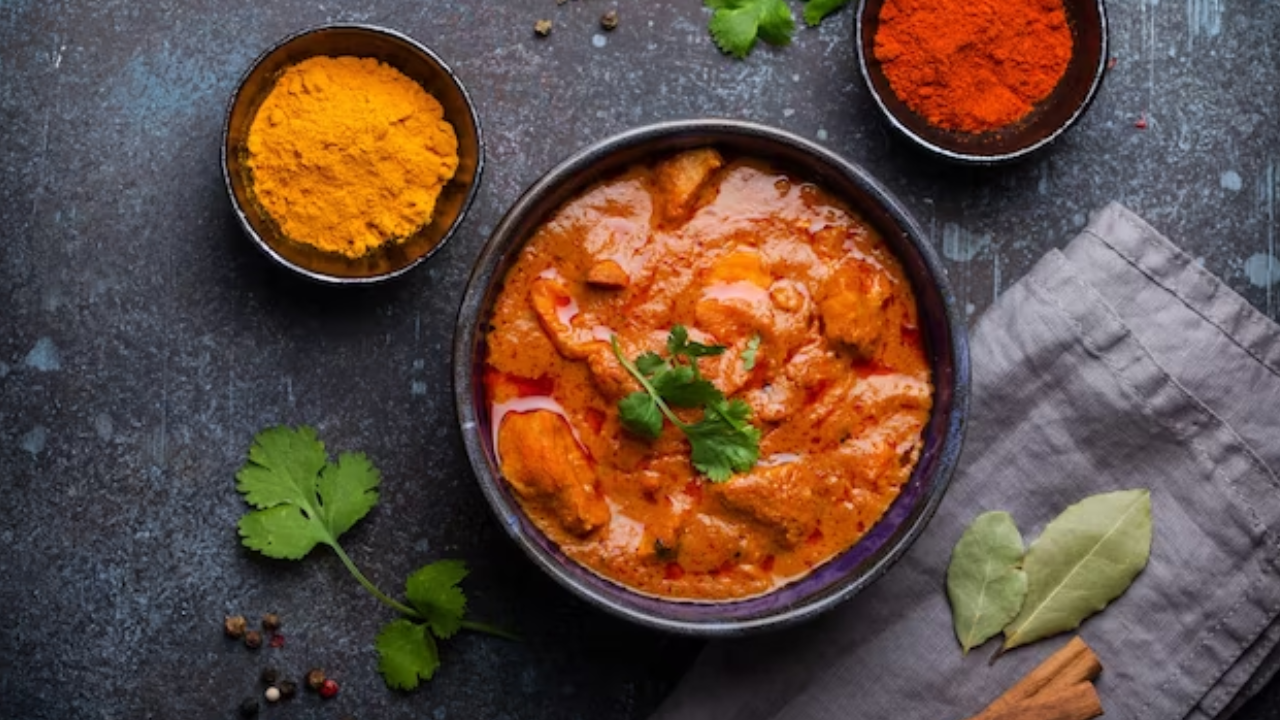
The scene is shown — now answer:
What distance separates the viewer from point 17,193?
339cm

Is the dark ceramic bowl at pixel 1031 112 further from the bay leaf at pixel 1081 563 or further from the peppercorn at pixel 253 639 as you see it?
the peppercorn at pixel 253 639

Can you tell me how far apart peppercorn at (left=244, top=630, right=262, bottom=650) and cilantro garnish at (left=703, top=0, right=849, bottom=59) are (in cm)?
167

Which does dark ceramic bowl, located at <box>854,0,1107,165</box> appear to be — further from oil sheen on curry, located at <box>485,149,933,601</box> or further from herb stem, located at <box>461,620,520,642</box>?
herb stem, located at <box>461,620,520,642</box>

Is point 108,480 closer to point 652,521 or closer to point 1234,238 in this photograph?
point 652,521

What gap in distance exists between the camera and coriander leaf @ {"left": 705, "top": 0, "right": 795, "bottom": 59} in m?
3.35

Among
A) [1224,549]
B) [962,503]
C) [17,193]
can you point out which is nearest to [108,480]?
[17,193]

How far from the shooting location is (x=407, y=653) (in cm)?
330

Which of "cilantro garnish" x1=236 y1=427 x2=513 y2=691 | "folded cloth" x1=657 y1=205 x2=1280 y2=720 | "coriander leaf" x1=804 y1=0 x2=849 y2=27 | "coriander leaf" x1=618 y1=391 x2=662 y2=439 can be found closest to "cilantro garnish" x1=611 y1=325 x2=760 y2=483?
"coriander leaf" x1=618 y1=391 x2=662 y2=439

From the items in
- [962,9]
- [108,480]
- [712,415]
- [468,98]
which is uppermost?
[962,9]

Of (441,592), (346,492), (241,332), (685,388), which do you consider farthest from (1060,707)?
(241,332)

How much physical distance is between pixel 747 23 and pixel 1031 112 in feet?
2.15

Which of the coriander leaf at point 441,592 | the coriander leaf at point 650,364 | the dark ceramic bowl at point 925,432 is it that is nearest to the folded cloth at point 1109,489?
the dark ceramic bowl at point 925,432

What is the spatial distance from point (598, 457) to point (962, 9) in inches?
50.0

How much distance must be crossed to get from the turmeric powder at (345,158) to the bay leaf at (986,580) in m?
1.36
